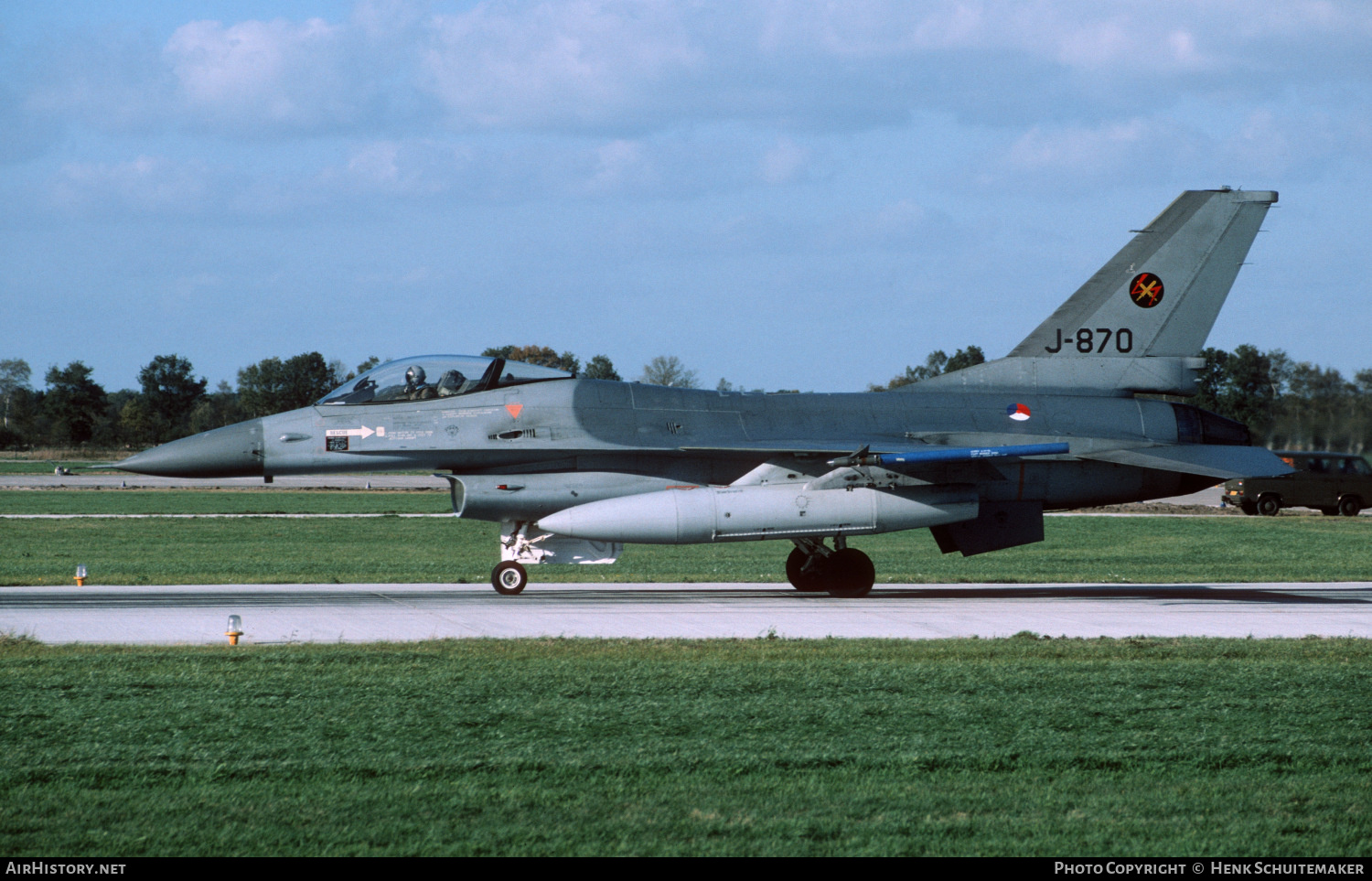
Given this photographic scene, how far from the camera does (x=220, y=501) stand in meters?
55.6

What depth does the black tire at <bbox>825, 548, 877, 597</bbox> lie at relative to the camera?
18.8m

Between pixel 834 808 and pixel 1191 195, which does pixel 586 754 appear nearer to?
pixel 834 808

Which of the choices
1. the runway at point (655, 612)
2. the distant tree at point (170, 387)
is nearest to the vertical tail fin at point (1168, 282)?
the runway at point (655, 612)

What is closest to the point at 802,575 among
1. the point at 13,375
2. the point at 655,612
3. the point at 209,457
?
the point at 655,612

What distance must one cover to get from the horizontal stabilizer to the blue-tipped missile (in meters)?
1.31

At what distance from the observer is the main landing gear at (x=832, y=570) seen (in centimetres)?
1880

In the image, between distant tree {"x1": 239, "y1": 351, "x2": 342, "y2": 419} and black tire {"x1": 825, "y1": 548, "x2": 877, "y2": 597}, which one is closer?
black tire {"x1": 825, "y1": 548, "x2": 877, "y2": 597}

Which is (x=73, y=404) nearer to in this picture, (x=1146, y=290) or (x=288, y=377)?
(x=288, y=377)

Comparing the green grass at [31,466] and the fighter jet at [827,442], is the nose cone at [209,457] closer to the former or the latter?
the fighter jet at [827,442]

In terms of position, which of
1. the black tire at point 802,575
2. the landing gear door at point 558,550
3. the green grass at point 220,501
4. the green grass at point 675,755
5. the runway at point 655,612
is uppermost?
the green grass at point 220,501

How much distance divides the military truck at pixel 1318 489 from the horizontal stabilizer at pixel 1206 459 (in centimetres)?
2823

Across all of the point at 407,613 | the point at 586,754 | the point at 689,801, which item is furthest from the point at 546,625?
the point at 689,801

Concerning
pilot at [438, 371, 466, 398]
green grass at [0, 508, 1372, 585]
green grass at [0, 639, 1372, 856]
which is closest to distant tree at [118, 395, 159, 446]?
green grass at [0, 508, 1372, 585]

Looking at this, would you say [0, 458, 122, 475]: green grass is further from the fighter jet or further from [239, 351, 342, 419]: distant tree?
the fighter jet
